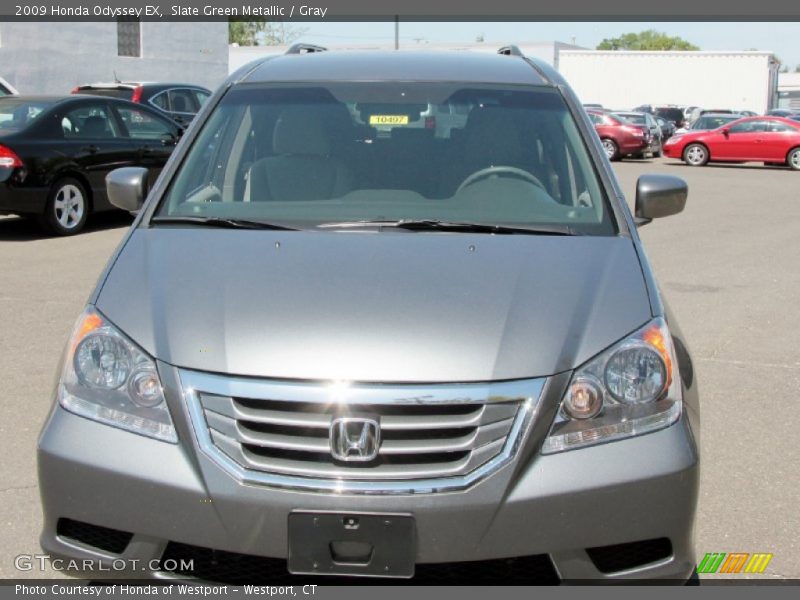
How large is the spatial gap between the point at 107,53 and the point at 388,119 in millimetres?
27661

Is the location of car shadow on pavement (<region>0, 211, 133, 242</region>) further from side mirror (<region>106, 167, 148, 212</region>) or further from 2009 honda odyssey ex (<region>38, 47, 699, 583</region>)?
2009 honda odyssey ex (<region>38, 47, 699, 583</region>)

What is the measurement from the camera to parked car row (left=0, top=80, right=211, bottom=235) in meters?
10.8

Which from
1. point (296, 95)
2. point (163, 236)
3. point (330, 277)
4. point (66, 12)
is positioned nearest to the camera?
point (330, 277)

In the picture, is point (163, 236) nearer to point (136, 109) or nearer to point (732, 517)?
point (732, 517)

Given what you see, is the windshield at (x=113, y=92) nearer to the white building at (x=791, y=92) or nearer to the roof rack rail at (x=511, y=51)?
the roof rack rail at (x=511, y=51)

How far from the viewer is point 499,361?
2.79m

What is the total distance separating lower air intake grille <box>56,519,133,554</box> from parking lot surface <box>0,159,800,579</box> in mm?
671

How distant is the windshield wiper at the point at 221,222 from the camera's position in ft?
12.0

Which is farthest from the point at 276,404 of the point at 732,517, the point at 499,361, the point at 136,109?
the point at 136,109

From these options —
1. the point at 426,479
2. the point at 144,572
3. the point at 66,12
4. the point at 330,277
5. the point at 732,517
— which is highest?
the point at 66,12

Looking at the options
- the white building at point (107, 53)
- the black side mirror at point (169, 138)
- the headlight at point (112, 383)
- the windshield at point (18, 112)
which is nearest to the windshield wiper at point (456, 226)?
the headlight at point (112, 383)

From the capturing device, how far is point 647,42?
136 m

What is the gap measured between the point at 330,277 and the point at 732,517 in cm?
202

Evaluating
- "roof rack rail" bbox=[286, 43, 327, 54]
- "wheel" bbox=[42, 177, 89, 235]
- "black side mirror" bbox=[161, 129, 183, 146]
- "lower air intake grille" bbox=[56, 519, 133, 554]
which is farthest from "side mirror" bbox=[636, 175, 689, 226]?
"black side mirror" bbox=[161, 129, 183, 146]
